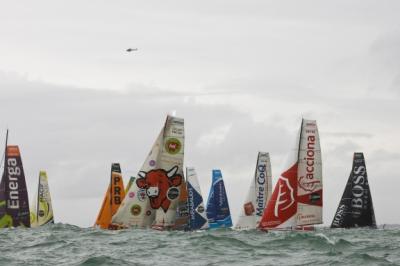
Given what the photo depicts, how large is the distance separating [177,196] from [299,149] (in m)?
6.23

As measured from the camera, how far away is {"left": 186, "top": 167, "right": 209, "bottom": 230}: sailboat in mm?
59875

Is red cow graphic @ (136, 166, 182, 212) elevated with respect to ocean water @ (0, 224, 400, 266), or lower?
elevated

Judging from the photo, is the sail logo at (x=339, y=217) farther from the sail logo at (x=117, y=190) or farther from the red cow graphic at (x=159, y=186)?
the red cow graphic at (x=159, y=186)

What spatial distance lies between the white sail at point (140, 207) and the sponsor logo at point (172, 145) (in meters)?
0.48

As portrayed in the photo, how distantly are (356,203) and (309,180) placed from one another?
55.6 feet

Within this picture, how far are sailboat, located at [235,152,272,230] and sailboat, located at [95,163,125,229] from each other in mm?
9385

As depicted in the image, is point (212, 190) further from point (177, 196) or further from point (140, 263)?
point (140, 263)

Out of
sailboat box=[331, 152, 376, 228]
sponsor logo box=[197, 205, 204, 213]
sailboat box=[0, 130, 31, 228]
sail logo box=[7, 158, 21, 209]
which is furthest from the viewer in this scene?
sponsor logo box=[197, 205, 204, 213]

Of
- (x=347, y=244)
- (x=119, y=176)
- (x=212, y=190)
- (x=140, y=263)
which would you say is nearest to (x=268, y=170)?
(x=212, y=190)

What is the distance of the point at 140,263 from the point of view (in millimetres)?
24969

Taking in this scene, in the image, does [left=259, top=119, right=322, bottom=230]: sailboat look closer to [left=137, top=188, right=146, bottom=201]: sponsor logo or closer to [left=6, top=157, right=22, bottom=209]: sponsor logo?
[left=137, top=188, right=146, bottom=201]: sponsor logo

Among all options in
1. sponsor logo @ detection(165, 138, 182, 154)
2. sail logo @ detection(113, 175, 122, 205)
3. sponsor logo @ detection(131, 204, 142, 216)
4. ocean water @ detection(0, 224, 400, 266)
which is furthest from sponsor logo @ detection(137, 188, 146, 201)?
sail logo @ detection(113, 175, 122, 205)

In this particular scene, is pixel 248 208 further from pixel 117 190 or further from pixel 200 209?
pixel 117 190

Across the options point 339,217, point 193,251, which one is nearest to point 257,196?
point 339,217
